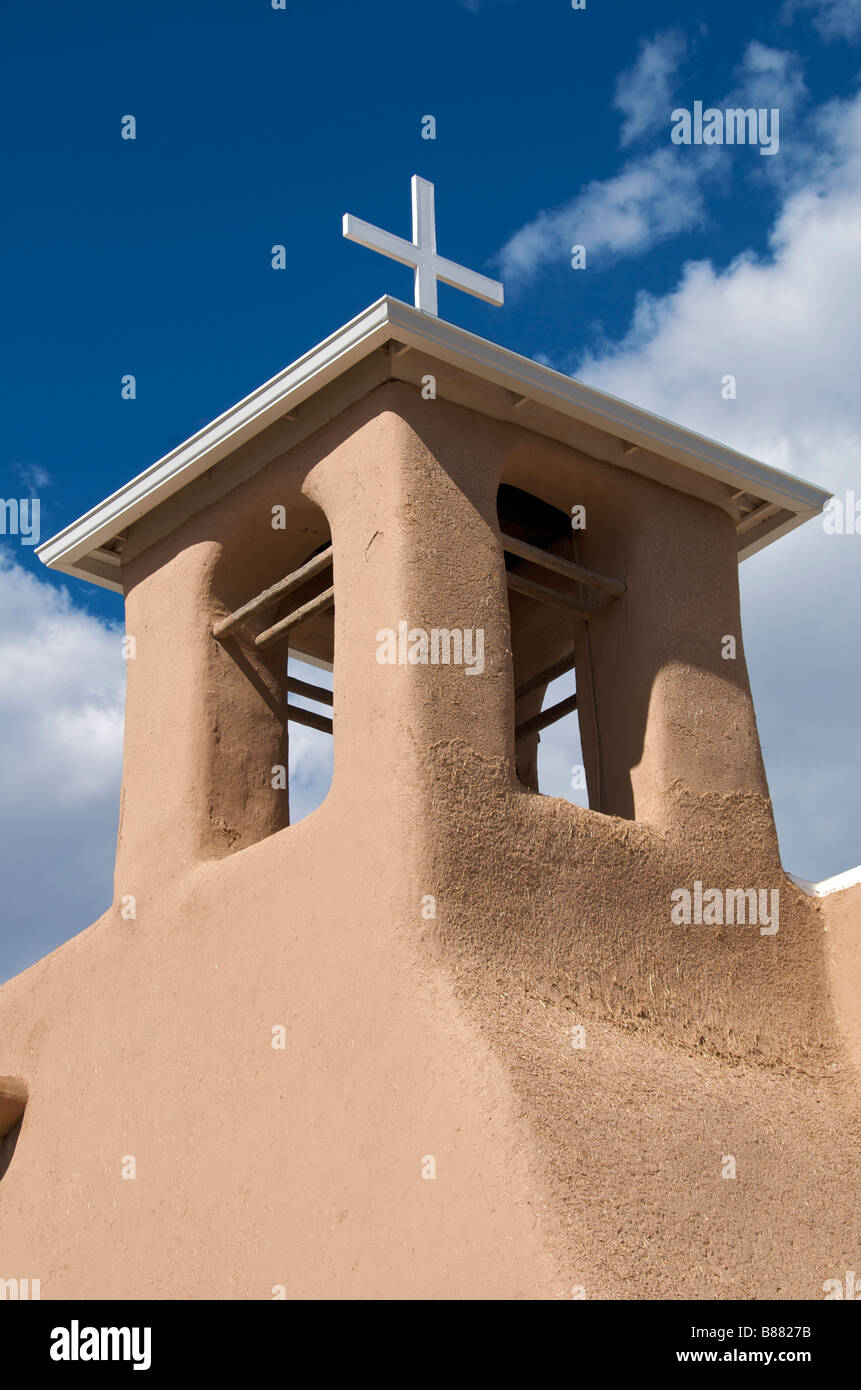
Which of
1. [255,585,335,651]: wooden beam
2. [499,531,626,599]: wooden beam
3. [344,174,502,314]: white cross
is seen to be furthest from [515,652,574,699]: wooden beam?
[344,174,502,314]: white cross

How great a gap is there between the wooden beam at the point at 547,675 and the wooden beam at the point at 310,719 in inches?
47.3

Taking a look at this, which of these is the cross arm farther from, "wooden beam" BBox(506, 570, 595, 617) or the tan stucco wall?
"wooden beam" BBox(506, 570, 595, 617)

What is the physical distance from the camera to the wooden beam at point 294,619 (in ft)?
27.2

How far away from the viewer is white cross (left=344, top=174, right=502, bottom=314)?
804 centimetres

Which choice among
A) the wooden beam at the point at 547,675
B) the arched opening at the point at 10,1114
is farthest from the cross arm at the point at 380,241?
the arched opening at the point at 10,1114

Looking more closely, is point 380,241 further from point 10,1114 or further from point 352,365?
Result: point 10,1114

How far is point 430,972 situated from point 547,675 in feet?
11.2

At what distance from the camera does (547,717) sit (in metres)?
9.42

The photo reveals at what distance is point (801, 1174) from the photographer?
21.5 feet

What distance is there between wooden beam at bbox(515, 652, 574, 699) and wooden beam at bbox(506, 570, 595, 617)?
0.54 m

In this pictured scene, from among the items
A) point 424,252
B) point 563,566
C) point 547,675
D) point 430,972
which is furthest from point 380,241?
point 430,972
